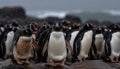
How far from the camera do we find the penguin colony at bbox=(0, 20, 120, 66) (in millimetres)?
9788

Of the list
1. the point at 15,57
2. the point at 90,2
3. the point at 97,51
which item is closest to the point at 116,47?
the point at 97,51

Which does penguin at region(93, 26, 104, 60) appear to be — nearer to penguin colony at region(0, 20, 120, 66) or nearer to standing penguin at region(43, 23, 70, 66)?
penguin colony at region(0, 20, 120, 66)

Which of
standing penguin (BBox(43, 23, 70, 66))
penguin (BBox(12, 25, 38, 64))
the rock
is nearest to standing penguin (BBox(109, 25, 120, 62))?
the rock

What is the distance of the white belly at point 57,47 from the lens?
980 cm

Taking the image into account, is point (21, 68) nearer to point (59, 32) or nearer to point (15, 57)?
point (15, 57)

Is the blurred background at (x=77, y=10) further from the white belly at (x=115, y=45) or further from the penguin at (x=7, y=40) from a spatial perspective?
the white belly at (x=115, y=45)

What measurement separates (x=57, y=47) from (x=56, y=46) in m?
0.03

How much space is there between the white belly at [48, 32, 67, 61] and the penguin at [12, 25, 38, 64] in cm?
44

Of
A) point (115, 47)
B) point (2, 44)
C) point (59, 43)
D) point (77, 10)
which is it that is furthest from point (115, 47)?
point (77, 10)

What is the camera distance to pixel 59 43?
32.2 feet

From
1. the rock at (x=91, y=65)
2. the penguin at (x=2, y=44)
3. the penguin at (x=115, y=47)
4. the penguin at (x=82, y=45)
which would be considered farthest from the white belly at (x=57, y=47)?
the penguin at (x=2, y=44)

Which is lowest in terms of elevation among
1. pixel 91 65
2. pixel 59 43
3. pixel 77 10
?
pixel 91 65

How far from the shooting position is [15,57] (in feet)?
32.3

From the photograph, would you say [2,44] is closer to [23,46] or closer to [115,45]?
[23,46]
